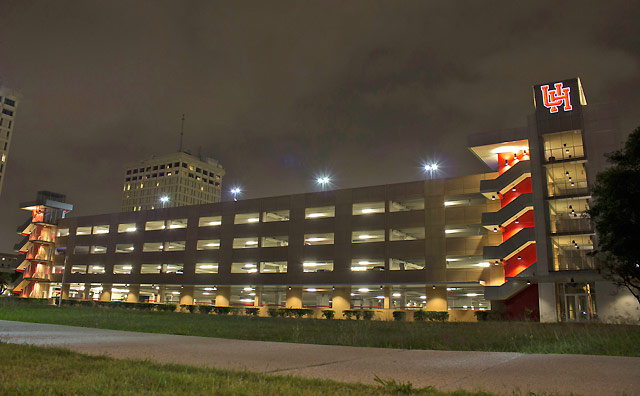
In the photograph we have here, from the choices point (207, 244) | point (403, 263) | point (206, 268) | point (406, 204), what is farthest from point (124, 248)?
point (406, 204)

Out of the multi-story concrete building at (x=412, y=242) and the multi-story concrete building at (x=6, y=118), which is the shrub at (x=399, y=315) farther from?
the multi-story concrete building at (x=6, y=118)

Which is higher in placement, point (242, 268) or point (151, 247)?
point (151, 247)

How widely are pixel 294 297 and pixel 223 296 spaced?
11.5m

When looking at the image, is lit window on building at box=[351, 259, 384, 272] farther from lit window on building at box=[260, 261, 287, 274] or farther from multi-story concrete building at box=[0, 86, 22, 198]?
multi-story concrete building at box=[0, 86, 22, 198]

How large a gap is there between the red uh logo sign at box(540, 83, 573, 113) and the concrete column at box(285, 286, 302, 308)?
36.3 m

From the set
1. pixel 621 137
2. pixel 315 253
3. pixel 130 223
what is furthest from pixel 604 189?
pixel 130 223

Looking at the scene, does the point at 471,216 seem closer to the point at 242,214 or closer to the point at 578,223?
the point at 578,223

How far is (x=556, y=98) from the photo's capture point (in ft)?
151

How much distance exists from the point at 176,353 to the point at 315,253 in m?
50.1

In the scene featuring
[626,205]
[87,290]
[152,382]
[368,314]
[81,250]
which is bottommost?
[152,382]

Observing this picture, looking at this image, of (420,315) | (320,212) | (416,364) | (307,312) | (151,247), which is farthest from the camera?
(151,247)

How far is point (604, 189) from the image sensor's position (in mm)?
27688

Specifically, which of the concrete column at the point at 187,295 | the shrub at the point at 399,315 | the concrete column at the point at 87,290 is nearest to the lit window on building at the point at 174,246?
the concrete column at the point at 187,295

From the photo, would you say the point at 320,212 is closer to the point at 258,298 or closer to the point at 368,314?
the point at 258,298
